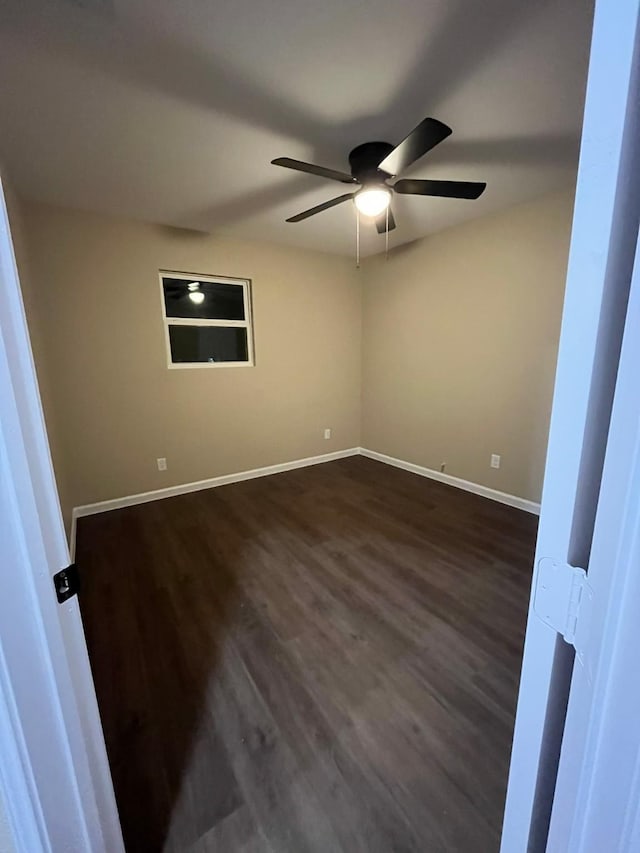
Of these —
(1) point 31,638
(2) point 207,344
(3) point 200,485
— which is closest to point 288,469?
(3) point 200,485

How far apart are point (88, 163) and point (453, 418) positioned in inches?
135

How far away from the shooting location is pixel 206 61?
1.47 meters

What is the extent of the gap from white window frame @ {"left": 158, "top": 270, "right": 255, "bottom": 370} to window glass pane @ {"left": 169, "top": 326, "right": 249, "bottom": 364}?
30 millimetres

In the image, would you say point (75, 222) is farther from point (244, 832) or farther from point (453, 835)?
point (453, 835)

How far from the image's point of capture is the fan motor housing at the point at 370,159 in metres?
1.99

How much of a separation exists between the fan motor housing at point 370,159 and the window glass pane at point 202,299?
1.97 metres

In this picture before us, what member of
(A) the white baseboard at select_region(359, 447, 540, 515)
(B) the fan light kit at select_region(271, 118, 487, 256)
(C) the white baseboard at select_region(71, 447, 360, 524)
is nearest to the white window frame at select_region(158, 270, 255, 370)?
(C) the white baseboard at select_region(71, 447, 360, 524)

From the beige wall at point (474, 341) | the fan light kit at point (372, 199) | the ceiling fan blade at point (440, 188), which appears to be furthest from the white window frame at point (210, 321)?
the ceiling fan blade at point (440, 188)

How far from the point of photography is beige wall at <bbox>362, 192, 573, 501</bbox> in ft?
9.43

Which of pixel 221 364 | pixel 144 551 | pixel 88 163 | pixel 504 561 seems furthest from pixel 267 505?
pixel 88 163

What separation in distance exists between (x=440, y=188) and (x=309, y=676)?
98.7 inches

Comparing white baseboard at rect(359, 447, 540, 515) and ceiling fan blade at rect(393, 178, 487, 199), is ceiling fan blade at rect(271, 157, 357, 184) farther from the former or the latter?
A: white baseboard at rect(359, 447, 540, 515)

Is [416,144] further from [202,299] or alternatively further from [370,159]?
[202,299]

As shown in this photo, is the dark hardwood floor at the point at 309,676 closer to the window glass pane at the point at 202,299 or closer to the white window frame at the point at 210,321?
the white window frame at the point at 210,321
